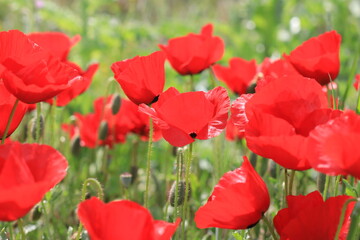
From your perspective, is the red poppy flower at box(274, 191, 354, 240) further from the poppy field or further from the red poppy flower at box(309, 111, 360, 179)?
the red poppy flower at box(309, 111, 360, 179)

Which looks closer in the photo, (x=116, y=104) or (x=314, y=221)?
(x=314, y=221)

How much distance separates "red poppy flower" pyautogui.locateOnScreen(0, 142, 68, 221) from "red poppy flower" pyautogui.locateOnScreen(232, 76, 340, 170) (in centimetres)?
28

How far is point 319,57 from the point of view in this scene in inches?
53.6

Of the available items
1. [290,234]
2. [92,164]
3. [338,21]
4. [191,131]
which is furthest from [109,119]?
[338,21]

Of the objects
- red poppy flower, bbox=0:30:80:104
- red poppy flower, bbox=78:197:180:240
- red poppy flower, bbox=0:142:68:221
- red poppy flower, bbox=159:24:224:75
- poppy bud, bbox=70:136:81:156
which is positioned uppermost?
red poppy flower, bbox=0:30:80:104

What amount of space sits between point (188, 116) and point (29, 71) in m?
0.26

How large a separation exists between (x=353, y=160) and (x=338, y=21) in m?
3.54

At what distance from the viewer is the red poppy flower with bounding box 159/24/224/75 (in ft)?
5.18

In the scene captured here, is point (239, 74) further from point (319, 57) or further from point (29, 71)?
point (29, 71)

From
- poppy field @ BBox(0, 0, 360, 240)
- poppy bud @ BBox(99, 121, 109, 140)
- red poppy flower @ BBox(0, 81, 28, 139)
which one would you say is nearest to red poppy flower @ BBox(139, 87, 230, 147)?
poppy field @ BBox(0, 0, 360, 240)

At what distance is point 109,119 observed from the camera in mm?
2064

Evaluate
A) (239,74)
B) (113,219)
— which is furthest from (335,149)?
(239,74)

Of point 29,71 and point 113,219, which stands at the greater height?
point 29,71

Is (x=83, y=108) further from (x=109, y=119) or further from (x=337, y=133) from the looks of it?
(x=337, y=133)
